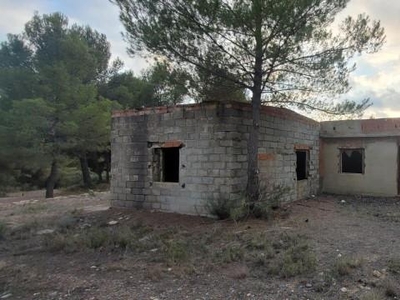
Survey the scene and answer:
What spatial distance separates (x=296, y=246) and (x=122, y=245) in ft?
9.82

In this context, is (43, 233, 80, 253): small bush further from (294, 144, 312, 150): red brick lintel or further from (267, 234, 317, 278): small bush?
(294, 144, 312, 150): red brick lintel

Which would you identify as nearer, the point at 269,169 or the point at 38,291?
the point at 38,291

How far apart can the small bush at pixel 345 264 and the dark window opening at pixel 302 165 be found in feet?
22.8

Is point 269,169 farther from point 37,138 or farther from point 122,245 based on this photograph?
point 37,138

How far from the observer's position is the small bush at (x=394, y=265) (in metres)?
4.68

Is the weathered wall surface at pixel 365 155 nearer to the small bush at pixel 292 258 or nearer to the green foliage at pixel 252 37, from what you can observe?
the green foliage at pixel 252 37

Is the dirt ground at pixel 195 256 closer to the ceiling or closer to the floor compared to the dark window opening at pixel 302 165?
closer to the floor

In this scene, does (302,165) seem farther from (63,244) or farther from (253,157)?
(63,244)

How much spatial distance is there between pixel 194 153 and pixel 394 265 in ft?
15.8

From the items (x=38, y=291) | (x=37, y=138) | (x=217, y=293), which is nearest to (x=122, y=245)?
(x=38, y=291)

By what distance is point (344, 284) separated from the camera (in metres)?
4.33

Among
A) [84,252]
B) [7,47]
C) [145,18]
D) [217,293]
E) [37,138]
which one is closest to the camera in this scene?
[217,293]

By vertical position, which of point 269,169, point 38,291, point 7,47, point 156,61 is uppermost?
point 7,47

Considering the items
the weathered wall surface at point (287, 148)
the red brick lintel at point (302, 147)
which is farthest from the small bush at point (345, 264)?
the red brick lintel at point (302, 147)
